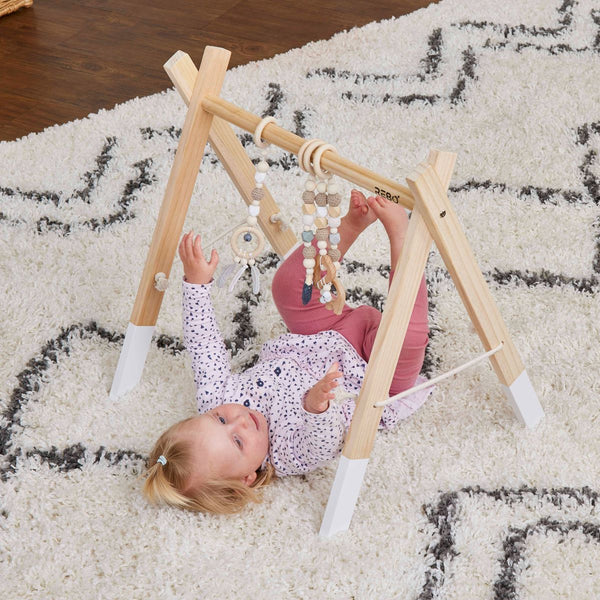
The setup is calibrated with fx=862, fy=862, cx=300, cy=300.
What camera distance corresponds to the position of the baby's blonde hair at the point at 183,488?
119cm

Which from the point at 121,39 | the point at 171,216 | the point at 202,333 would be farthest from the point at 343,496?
the point at 121,39

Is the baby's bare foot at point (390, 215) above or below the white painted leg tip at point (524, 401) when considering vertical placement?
above

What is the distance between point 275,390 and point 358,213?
0.98 feet

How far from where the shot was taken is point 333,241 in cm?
114

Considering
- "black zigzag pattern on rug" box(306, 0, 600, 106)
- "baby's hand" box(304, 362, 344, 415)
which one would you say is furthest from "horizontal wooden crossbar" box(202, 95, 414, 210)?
"black zigzag pattern on rug" box(306, 0, 600, 106)

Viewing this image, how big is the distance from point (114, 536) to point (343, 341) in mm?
463

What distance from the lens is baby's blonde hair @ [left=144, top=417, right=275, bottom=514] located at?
119 centimetres

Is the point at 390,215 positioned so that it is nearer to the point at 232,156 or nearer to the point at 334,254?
the point at 334,254

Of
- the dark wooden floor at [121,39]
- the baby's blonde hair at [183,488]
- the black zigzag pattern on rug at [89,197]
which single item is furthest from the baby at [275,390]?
the dark wooden floor at [121,39]

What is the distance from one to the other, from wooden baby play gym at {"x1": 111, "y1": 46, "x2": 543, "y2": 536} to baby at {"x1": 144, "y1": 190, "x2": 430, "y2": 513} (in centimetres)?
6

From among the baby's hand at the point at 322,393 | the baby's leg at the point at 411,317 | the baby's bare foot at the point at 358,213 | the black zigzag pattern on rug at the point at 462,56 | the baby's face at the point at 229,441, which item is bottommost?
the baby's face at the point at 229,441

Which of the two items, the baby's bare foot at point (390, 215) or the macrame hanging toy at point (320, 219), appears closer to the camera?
the macrame hanging toy at point (320, 219)

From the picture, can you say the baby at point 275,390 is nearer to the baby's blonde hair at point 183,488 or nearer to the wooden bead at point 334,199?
the baby's blonde hair at point 183,488

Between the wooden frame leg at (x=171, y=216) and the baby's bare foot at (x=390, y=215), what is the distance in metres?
0.27
